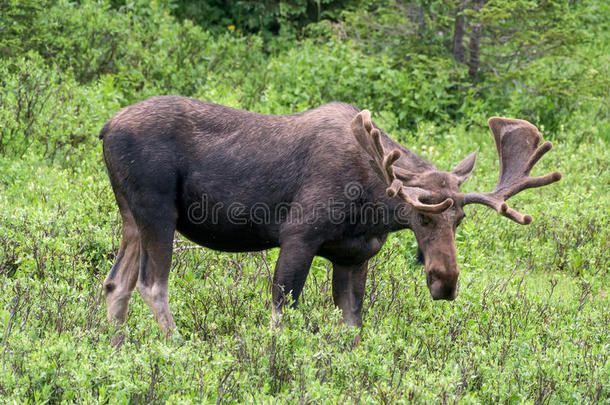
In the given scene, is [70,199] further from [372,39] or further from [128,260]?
[372,39]

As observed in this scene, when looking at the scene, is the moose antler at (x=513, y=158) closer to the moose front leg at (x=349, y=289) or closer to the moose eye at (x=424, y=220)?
the moose eye at (x=424, y=220)

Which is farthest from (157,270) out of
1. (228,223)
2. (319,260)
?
(319,260)

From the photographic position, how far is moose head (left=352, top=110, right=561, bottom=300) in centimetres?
567

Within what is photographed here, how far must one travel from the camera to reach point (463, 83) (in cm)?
1255

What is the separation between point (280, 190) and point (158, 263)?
40.5 inches

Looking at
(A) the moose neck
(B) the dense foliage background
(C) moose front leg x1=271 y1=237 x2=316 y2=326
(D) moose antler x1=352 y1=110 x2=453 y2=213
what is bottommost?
(B) the dense foliage background

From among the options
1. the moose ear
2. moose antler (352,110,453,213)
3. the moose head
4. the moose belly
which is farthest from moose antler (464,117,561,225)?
the moose belly

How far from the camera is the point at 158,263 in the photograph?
6.26 m

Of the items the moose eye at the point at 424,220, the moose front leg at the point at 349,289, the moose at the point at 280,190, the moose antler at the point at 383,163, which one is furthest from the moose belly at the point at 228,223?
the moose eye at the point at 424,220

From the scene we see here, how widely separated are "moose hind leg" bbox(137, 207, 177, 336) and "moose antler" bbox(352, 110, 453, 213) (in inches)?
58.3

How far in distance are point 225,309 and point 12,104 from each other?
502cm

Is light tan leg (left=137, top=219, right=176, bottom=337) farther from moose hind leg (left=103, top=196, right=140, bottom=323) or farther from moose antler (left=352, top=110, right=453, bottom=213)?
moose antler (left=352, top=110, right=453, bottom=213)

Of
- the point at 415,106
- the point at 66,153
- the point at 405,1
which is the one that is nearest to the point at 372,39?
the point at 405,1

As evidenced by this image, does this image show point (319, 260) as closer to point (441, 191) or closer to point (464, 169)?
point (464, 169)
